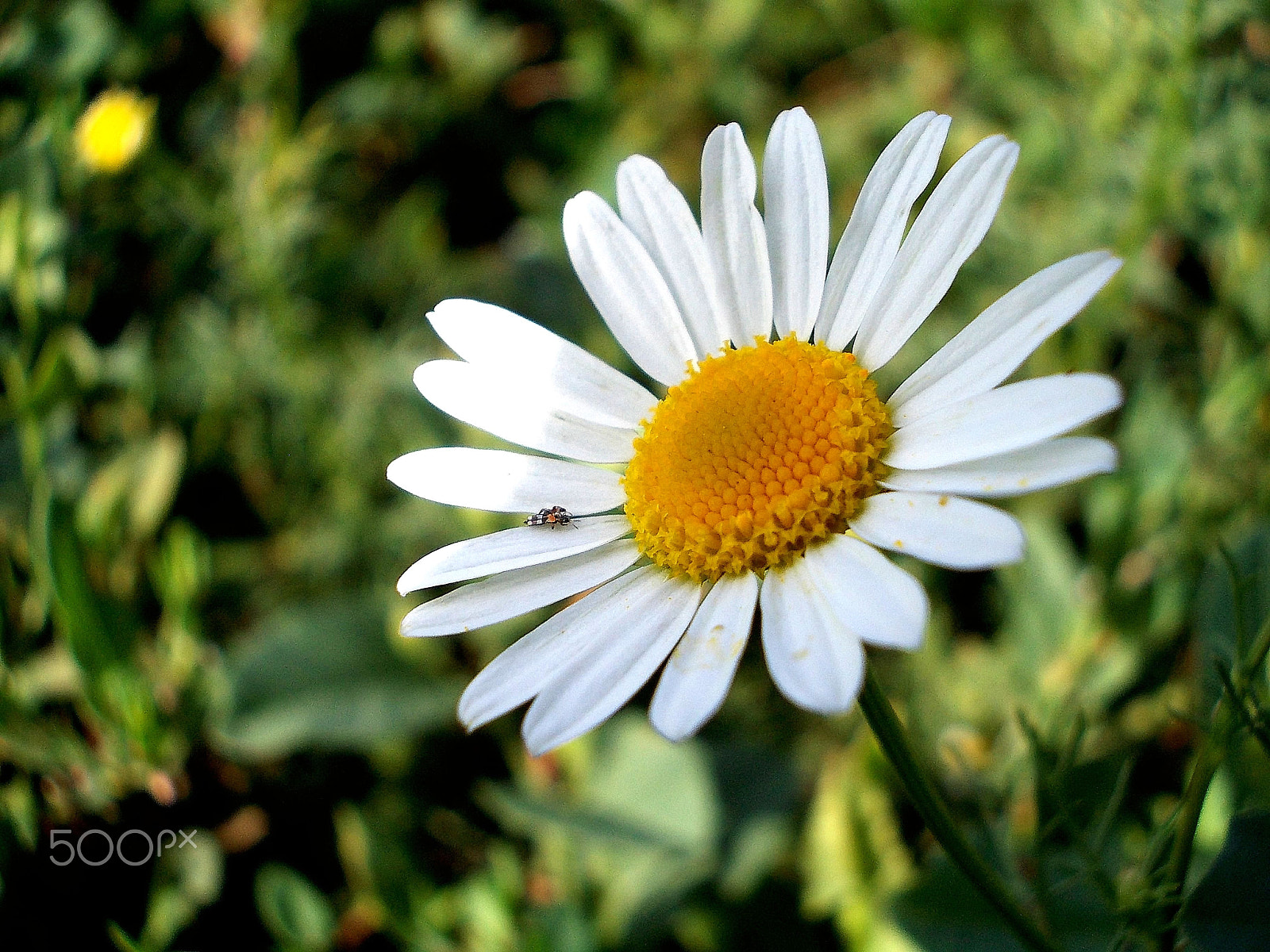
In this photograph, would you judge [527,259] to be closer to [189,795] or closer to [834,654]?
[189,795]

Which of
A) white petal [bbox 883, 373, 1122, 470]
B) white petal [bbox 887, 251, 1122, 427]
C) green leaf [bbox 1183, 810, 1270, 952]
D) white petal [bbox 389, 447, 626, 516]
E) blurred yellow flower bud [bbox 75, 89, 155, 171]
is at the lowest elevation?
green leaf [bbox 1183, 810, 1270, 952]

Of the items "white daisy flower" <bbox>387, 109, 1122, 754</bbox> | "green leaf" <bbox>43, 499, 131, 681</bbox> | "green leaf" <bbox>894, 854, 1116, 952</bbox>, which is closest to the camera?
"white daisy flower" <bbox>387, 109, 1122, 754</bbox>

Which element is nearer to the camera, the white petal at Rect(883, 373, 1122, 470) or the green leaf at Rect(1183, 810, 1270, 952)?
the white petal at Rect(883, 373, 1122, 470)

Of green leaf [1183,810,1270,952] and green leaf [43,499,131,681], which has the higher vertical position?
green leaf [43,499,131,681]

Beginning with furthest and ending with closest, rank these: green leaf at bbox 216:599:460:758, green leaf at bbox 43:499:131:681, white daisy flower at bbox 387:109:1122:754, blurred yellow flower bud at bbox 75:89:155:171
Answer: blurred yellow flower bud at bbox 75:89:155:171 < green leaf at bbox 216:599:460:758 < green leaf at bbox 43:499:131:681 < white daisy flower at bbox 387:109:1122:754

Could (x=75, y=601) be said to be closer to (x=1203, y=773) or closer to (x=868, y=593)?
(x=868, y=593)

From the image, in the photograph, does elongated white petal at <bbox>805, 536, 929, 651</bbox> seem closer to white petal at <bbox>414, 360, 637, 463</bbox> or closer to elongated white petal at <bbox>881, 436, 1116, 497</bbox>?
elongated white petal at <bbox>881, 436, 1116, 497</bbox>

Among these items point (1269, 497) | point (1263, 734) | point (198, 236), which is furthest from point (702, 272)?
point (198, 236)

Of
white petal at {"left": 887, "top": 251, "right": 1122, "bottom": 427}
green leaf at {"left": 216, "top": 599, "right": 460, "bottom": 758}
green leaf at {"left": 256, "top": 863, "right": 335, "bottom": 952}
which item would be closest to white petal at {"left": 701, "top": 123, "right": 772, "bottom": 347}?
white petal at {"left": 887, "top": 251, "right": 1122, "bottom": 427}
